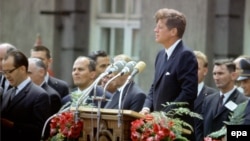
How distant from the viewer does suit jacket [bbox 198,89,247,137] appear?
484 inches

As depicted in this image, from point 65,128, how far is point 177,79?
109cm

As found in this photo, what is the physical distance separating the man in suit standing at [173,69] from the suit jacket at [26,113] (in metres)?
1.10

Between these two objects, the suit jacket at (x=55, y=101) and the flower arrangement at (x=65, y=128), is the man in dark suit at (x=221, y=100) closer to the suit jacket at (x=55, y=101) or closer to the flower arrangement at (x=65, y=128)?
the suit jacket at (x=55, y=101)

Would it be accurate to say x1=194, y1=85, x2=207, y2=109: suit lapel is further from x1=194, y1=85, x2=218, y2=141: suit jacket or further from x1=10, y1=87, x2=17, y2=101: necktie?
x1=10, y1=87, x2=17, y2=101: necktie

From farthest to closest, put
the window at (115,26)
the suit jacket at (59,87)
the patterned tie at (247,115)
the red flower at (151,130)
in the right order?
the window at (115,26)
the suit jacket at (59,87)
the patterned tie at (247,115)
the red flower at (151,130)

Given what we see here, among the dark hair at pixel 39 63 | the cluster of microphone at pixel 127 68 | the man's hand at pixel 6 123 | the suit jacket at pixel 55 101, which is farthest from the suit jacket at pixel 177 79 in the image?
the dark hair at pixel 39 63

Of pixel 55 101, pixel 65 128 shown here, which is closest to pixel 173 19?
pixel 65 128

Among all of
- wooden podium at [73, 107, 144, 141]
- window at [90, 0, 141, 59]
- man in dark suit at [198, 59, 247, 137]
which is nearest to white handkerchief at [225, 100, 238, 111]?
man in dark suit at [198, 59, 247, 137]

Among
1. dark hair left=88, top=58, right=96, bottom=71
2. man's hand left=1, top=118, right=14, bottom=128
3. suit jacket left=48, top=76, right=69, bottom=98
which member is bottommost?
suit jacket left=48, top=76, right=69, bottom=98

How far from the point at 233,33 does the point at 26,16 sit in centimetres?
358

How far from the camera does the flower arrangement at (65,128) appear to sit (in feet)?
34.9

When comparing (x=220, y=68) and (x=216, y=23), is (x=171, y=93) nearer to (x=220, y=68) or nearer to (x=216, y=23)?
(x=220, y=68)

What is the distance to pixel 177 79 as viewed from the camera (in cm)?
1088

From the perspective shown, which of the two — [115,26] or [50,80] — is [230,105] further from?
[115,26]
